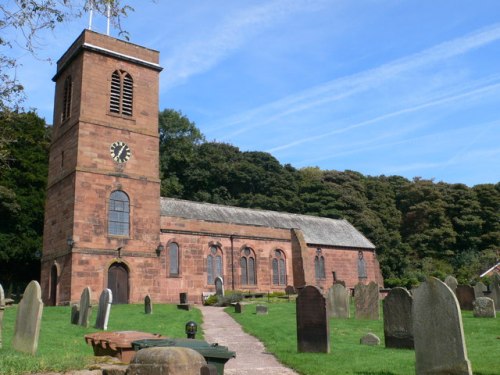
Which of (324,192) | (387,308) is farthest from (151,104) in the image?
(324,192)

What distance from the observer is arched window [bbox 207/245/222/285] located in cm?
3017

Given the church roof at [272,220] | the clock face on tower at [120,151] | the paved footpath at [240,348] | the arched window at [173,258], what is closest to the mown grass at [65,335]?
the paved footpath at [240,348]

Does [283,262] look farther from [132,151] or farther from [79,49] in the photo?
[79,49]

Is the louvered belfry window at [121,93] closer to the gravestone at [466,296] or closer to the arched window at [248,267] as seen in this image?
the arched window at [248,267]

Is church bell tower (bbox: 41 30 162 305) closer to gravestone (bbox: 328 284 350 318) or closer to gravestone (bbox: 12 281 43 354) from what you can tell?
gravestone (bbox: 328 284 350 318)

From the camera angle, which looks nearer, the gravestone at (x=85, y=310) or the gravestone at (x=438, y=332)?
the gravestone at (x=438, y=332)

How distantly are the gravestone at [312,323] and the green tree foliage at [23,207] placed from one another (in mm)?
28888

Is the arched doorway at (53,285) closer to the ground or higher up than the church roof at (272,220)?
closer to the ground

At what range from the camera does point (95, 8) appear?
23.7 feet

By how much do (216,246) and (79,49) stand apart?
14.2m

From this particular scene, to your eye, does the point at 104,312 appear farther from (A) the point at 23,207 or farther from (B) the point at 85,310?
(A) the point at 23,207

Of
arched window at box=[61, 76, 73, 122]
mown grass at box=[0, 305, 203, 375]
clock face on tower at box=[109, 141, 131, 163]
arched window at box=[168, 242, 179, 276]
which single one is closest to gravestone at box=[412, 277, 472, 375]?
mown grass at box=[0, 305, 203, 375]

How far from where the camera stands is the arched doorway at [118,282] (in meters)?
24.9

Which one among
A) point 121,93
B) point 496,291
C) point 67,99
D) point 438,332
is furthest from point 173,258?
point 438,332
